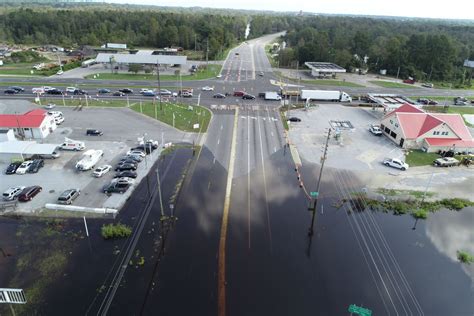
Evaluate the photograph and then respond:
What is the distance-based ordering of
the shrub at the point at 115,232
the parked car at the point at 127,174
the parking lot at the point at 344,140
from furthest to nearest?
the parking lot at the point at 344,140 → the parked car at the point at 127,174 → the shrub at the point at 115,232

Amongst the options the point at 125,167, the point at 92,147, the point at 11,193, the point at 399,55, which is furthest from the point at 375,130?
the point at 399,55

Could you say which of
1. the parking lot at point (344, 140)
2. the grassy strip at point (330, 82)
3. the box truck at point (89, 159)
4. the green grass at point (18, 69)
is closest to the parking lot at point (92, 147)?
the box truck at point (89, 159)

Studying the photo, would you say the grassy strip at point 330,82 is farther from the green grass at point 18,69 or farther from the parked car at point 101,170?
the green grass at point 18,69

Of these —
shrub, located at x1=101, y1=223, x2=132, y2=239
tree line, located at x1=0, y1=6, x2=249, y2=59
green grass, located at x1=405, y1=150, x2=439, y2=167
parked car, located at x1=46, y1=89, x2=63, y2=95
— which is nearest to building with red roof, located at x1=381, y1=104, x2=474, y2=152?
green grass, located at x1=405, y1=150, x2=439, y2=167

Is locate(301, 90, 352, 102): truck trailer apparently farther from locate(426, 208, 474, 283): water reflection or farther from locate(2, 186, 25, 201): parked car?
locate(2, 186, 25, 201): parked car

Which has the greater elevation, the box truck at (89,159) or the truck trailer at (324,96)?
the truck trailer at (324,96)
